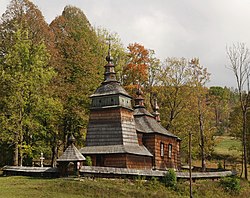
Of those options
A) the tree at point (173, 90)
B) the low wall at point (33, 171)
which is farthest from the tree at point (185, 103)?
the low wall at point (33, 171)

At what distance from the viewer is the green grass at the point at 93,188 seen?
2464cm

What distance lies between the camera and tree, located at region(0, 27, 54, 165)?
3528 centimetres

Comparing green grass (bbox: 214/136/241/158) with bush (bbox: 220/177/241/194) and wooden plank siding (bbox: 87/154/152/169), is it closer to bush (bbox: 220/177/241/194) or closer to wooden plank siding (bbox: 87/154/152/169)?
bush (bbox: 220/177/241/194)

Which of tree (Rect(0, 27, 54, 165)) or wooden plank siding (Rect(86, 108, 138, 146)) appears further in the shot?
tree (Rect(0, 27, 54, 165))

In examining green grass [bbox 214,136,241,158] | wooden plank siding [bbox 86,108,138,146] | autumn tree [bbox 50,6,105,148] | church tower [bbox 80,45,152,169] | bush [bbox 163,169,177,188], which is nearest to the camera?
bush [bbox 163,169,177,188]

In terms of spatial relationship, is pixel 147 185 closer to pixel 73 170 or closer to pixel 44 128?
pixel 73 170

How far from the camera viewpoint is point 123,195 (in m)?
26.3

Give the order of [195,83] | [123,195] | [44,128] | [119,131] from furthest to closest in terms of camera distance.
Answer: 1. [195,83]
2. [44,128]
3. [119,131]
4. [123,195]

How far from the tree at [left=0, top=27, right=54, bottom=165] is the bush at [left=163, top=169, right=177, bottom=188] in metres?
13.0

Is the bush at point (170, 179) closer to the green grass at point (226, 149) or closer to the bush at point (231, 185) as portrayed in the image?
the bush at point (231, 185)

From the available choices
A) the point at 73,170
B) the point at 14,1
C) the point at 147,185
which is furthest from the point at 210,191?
the point at 14,1

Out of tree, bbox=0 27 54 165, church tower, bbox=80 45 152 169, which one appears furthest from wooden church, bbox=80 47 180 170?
tree, bbox=0 27 54 165

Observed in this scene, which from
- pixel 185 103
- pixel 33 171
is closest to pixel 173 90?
pixel 185 103

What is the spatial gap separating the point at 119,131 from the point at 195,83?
59.3 ft
